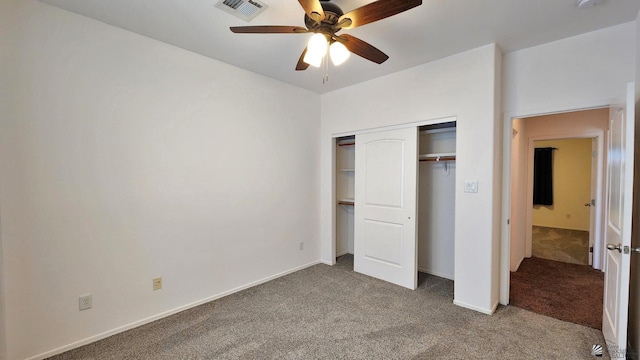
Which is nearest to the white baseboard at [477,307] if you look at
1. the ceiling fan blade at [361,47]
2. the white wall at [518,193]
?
the white wall at [518,193]

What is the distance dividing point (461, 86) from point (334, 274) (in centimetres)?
275

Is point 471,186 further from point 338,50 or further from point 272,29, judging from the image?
point 272,29

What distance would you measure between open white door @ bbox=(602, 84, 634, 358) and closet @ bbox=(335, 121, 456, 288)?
139 cm

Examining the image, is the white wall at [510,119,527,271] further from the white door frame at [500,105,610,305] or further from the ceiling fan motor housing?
the ceiling fan motor housing

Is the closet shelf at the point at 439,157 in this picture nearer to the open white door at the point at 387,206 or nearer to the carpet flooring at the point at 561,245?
the open white door at the point at 387,206

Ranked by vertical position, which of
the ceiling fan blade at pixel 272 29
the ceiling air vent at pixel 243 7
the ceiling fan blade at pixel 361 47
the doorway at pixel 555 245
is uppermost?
the ceiling air vent at pixel 243 7

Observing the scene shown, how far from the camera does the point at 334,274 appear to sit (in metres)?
3.71

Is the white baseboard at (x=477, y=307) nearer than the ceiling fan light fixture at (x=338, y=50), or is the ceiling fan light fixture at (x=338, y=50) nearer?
the ceiling fan light fixture at (x=338, y=50)

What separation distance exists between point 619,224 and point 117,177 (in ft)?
12.5

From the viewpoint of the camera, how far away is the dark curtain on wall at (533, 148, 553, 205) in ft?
22.1

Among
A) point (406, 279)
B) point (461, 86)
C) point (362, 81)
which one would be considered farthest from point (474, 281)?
point (362, 81)

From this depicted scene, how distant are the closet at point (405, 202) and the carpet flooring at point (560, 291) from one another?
845mm

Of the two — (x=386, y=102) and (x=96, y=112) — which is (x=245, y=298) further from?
(x=386, y=102)

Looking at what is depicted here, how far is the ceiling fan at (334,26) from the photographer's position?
1522mm
